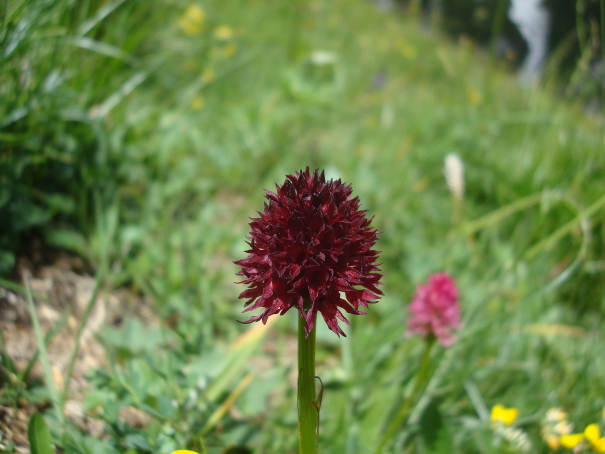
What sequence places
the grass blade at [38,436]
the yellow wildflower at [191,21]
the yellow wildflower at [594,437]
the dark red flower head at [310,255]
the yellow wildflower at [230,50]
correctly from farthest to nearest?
the yellow wildflower at [230,50] < the yellow wildflower at [191,21] < the yellow wildflower at [594,437] < the grass blade at [38,436] < the dark red flower head at [310,255]

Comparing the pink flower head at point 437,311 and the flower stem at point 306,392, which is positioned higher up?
the pink flower head at point 437,311

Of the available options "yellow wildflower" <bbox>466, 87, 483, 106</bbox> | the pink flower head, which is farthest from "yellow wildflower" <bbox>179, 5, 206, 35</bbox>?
the pink flower head

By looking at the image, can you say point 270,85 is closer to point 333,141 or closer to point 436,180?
point 333,141

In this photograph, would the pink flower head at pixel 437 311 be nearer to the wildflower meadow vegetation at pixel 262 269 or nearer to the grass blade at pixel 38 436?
the wildflower meadow vegetation at pixel 262 269

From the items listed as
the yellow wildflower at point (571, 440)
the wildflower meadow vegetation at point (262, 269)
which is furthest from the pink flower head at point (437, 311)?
the yellow wildflower at point (571, 440)

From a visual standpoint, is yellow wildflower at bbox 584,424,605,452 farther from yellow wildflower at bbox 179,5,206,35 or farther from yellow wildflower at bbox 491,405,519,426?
yellow wildflower at bbox 179,5,206,35

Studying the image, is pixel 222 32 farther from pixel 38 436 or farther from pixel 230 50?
pixel 38 436

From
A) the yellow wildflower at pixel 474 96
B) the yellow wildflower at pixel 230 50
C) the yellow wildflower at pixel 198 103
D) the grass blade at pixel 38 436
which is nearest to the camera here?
the grass blade at pixel 38 436
